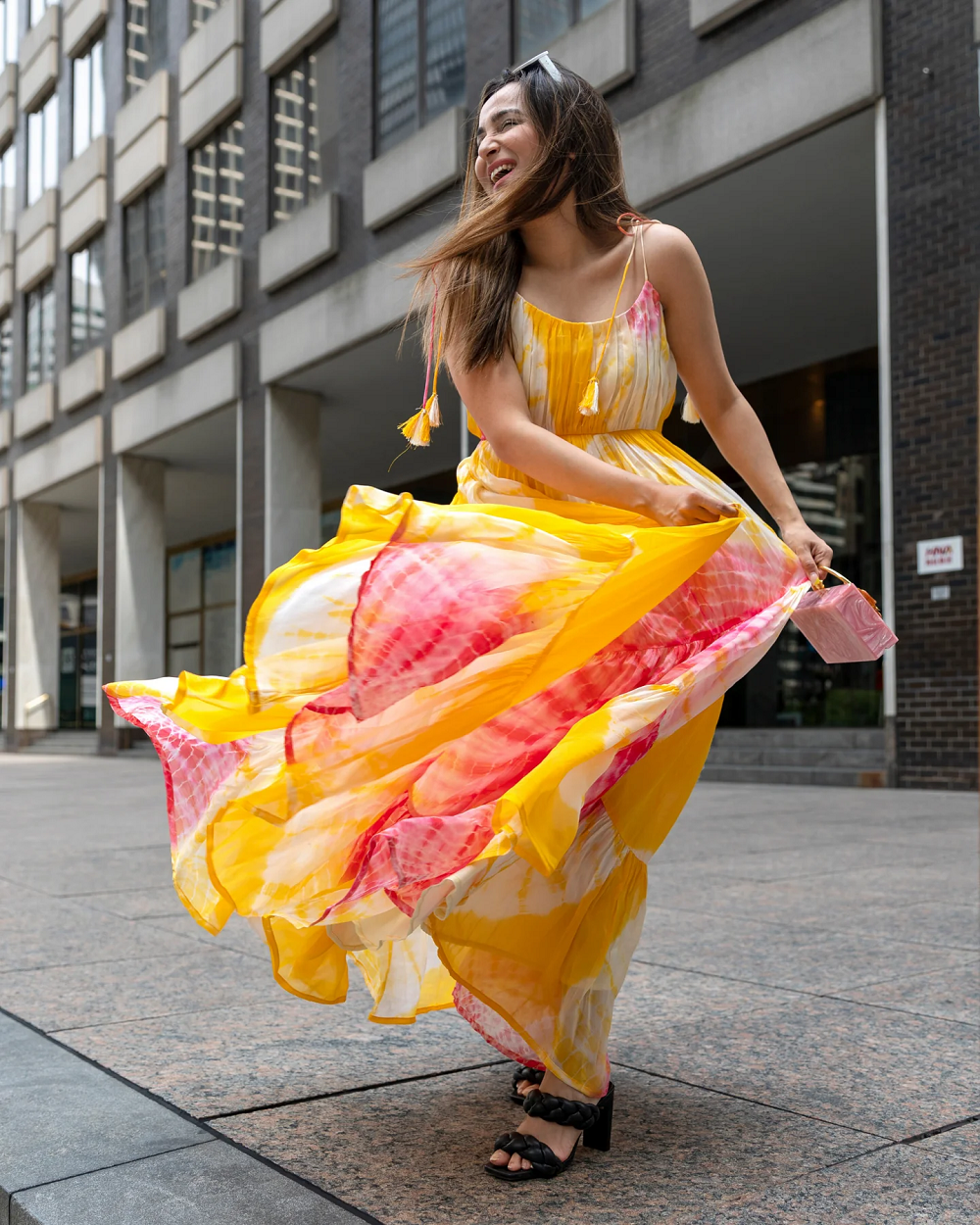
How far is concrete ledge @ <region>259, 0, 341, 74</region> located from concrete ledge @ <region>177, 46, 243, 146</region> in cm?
82

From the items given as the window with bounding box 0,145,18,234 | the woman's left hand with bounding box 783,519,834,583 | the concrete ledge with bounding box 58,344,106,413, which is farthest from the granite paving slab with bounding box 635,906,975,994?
the window with bounding box 0,145,18,234

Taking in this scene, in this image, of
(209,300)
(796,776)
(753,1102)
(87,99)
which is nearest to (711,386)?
(753,1102)

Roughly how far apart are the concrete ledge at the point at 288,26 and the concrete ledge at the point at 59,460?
861cm

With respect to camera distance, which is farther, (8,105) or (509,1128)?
(8,105)

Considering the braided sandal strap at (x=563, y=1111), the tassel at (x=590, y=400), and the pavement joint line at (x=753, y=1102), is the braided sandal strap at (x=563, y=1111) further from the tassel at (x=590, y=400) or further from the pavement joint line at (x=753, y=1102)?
the tassel at (x=590, y=400)

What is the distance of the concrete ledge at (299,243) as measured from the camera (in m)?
18.1

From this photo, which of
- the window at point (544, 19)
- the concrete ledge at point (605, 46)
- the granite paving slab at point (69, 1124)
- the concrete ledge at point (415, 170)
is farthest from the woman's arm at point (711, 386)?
the concrete ledge at point (415, 170)

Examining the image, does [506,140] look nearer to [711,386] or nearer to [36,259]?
[711,386]

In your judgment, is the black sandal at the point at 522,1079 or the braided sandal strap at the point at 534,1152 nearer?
the braided sandal strap at the point at 534,1152

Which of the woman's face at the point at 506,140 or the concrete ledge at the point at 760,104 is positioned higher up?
the concrete ledge at the point at 760,104

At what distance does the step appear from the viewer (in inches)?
449

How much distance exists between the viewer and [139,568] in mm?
24531

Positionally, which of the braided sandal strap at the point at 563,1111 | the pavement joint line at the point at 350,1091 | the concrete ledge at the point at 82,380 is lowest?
the pavement joint line at the point at 350,1091

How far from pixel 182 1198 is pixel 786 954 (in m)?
2.41
